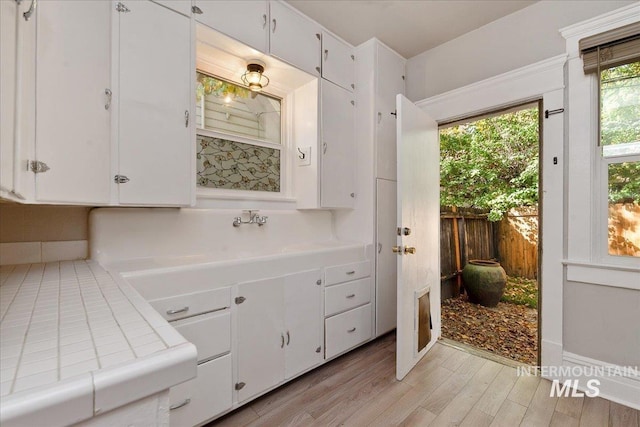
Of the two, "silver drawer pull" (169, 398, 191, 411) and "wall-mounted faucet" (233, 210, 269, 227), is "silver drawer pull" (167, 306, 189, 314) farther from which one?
"wall-mounted faucet" (233, 210, 269, 227)

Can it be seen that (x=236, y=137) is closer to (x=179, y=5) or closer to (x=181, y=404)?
(x=179, y=5)

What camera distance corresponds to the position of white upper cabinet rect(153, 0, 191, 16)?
151cm

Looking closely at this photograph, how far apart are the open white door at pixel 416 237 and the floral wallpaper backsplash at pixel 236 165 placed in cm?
107

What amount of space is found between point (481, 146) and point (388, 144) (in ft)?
8.35

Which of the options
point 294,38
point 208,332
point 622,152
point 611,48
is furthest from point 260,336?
point 611,48

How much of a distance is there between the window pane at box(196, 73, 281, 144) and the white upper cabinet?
0.45 meters

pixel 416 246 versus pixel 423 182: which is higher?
pixel 423 182

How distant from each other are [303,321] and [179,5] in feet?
6.69

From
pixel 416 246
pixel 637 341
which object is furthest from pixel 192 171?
pixel 637 341

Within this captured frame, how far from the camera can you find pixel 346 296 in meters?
2.20

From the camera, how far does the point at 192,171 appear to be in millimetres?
1617

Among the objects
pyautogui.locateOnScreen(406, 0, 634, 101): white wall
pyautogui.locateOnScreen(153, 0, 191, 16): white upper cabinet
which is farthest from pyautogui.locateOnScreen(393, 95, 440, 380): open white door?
pyautogui.locateOnScreen(153, 0, 191, 16): white upper cabinet

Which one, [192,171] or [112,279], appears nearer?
[112,279]

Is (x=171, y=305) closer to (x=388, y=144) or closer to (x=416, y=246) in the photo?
(x=416, y=246)
